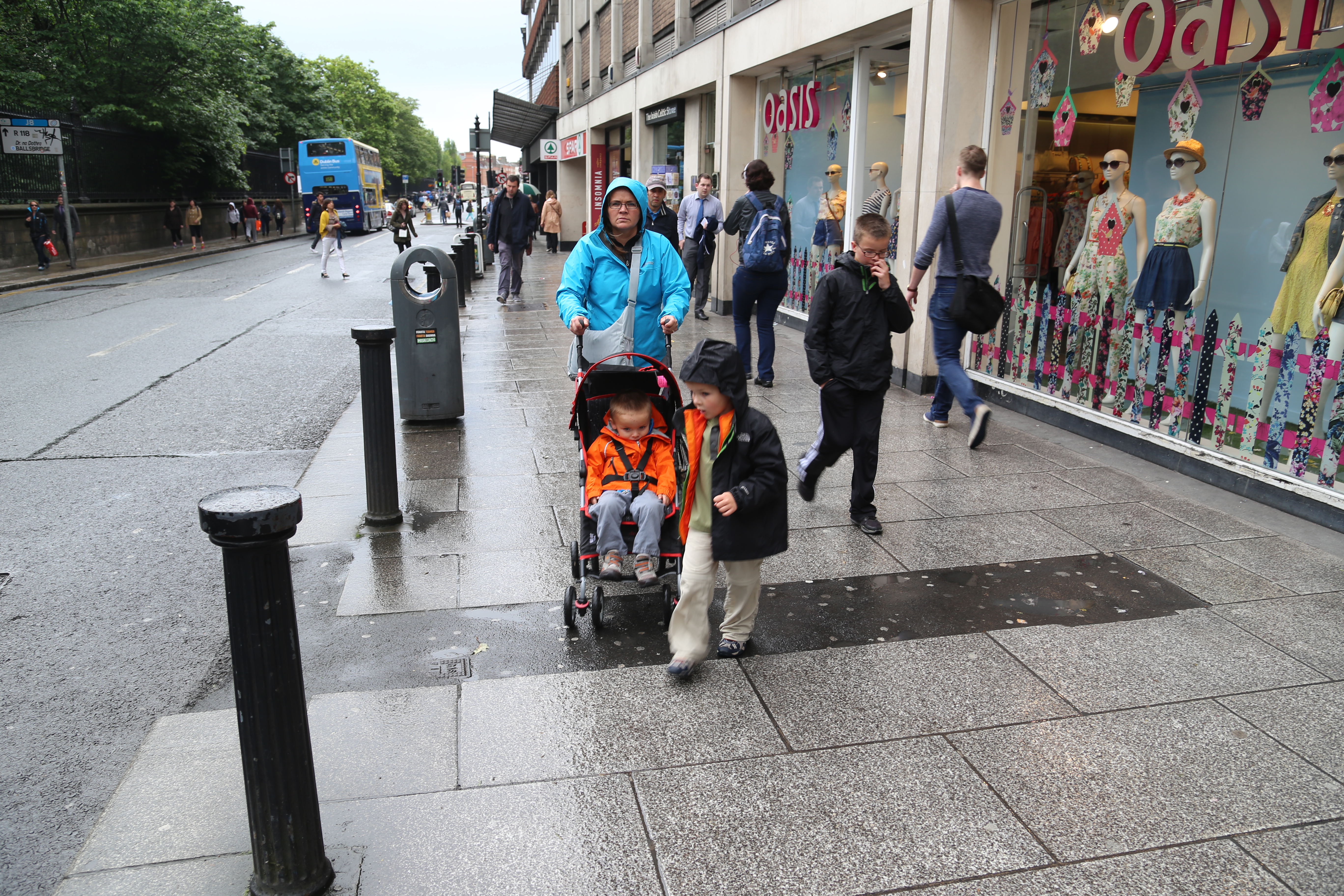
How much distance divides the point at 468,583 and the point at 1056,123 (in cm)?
682

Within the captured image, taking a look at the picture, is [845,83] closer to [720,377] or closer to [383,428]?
[383,428]

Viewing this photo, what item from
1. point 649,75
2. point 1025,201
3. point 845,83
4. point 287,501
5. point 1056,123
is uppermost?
point 649,75

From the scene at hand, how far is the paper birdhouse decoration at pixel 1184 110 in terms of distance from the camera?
284 inches

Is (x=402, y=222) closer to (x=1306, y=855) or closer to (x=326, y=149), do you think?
(x=1306, y=855)

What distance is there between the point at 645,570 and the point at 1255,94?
607cm

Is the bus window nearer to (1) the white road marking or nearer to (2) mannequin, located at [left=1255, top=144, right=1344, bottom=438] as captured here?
(1) the white road marking

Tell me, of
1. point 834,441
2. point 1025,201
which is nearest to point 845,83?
point 1025,201

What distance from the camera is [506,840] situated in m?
2.78

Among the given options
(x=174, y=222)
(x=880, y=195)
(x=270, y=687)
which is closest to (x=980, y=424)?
(x=270, y=687)

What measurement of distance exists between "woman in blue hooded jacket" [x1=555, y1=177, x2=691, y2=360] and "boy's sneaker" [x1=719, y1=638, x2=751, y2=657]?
65.9 inches

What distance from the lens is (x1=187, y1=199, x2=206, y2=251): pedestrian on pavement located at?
3419cm

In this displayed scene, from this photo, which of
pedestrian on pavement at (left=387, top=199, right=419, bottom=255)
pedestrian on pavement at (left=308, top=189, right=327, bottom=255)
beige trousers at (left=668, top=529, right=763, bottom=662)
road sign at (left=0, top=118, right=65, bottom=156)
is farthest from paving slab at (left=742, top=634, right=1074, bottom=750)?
road sign at (left=0, top=118, right=65, bottom=156)

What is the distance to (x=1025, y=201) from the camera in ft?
29.1

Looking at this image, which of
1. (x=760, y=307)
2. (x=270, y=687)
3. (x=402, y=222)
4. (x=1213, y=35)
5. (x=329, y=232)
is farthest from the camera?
(x=402, y=222)
